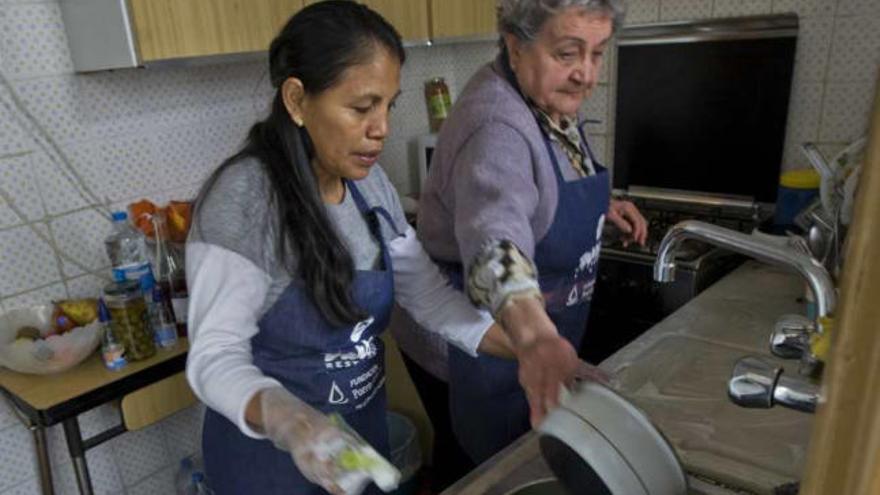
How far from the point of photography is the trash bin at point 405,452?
1836mm

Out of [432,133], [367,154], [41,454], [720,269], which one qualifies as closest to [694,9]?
[720,269]

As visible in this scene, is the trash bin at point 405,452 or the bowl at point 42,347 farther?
the trash bin at point 405,452

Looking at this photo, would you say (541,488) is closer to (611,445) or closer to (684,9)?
(611,445)

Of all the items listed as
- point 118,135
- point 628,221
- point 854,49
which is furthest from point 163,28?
point 854,49

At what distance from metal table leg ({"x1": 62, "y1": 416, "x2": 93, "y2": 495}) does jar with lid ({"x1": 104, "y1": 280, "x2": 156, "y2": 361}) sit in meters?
0.17

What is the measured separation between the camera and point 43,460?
59.6 inches

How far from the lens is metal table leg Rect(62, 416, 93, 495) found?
4.41ft

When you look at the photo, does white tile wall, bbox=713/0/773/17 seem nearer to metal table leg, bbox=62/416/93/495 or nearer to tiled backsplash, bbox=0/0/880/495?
tiled backsplash, bbox=0/0/880/495

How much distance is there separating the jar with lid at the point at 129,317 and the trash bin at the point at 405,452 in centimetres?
72

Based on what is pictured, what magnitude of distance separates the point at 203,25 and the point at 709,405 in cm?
126

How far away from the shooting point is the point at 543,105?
3.80 feet

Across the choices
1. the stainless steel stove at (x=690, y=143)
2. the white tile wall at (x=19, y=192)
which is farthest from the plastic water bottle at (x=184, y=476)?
the stainless steel stove at (x=690, y=143)

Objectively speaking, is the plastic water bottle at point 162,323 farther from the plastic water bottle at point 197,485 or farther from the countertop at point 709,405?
the countertop at point 709,405

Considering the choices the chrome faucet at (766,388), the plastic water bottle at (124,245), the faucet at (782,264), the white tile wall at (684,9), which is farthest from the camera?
the white tile wall at (684,9)
